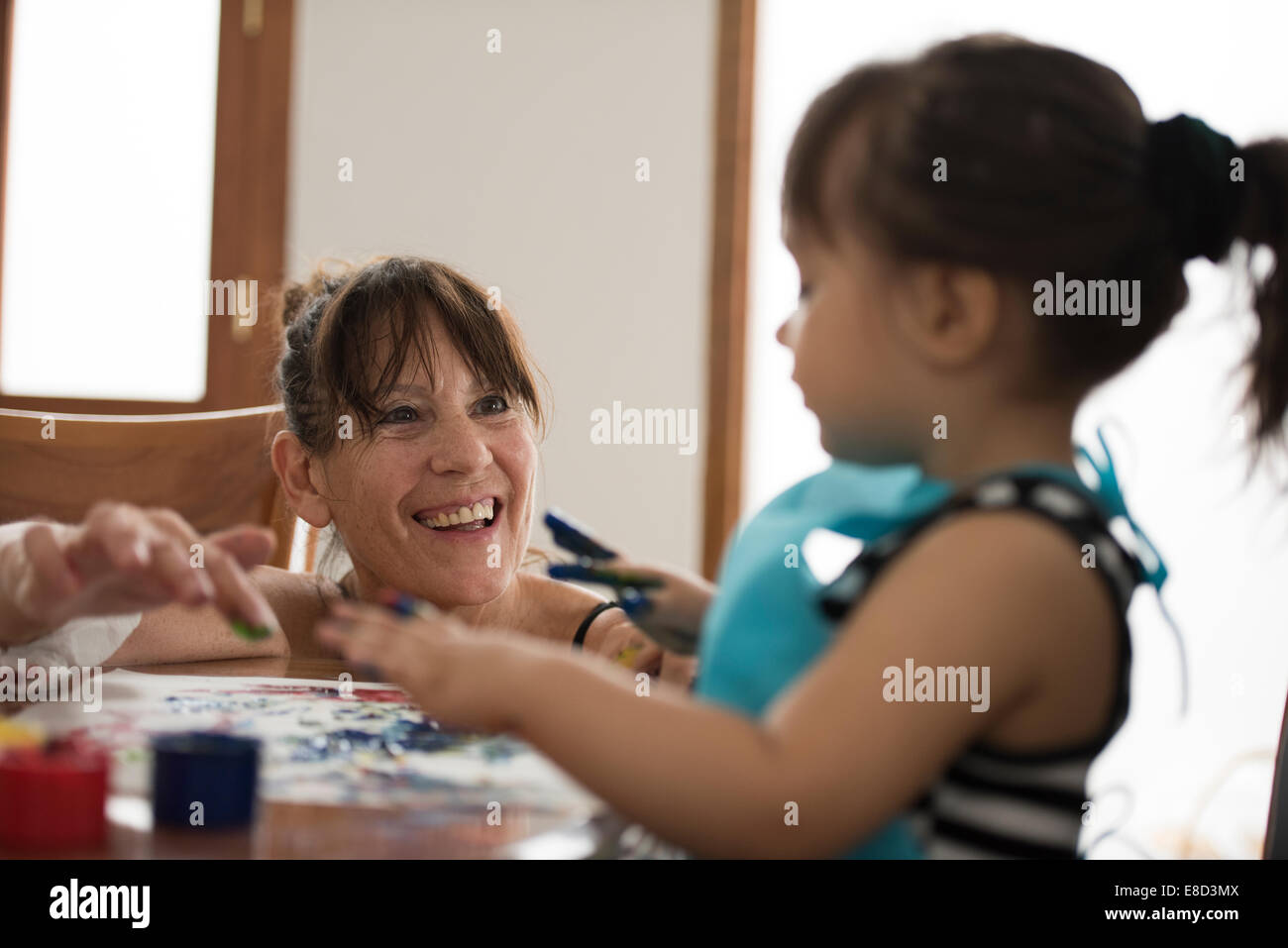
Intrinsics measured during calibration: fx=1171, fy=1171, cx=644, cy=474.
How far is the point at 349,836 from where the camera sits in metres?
0.56

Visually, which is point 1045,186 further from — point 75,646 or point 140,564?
point 75,646

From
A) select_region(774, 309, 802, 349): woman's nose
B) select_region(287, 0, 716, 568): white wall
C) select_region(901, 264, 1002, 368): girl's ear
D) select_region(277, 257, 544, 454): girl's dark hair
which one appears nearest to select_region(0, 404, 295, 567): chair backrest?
select_region(277, 257, 544, 454): girl's dark hair

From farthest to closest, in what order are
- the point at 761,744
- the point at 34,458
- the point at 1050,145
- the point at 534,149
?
the point at 534,149 < the point at 34,458 < the point at 1050,145 < the point at 761,744

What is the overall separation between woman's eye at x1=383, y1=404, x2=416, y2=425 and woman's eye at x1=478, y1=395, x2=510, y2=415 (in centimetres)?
8

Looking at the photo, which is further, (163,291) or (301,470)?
(163,291)

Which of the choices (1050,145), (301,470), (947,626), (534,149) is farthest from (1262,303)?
(534,149)

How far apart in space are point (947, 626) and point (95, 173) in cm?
342

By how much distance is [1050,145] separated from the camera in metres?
Answer: 0.62

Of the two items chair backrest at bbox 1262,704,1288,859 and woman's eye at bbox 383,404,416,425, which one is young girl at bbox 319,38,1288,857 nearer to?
chair backrest at bbox 1262,704,1288,859

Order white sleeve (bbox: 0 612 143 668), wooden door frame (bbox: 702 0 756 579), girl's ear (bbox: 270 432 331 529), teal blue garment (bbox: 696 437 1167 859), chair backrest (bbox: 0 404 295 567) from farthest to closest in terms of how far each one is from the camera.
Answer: wooden door frame (bbox: 702 0 756 579)
chair backrest (bbox: 0 404 295 567)
girl's ear (bbox: 270 432 331 529)
white sleeve (bbox: 0 612 143 668)
teal blue garment (bbox: 696 437 1167 859)

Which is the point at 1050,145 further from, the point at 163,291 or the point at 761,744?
the point at 163,291

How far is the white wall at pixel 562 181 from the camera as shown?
10.7ft

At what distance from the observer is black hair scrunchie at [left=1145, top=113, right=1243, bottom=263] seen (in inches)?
26.1

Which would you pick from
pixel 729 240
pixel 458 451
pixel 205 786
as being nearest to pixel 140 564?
pixel 205 786
